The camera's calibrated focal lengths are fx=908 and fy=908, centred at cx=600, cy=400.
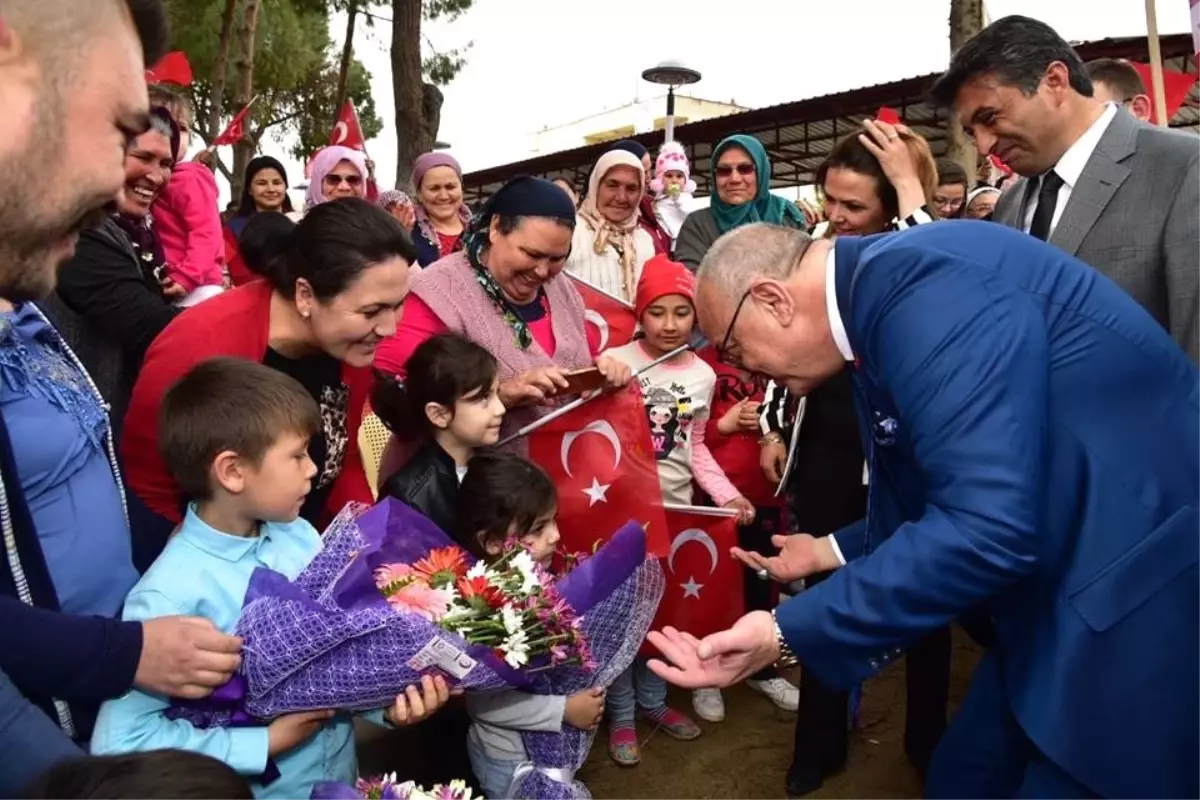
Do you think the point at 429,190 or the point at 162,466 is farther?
the point at 429,190

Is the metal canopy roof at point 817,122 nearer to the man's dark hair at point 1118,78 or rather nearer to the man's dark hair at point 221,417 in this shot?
the man's dark hair at point 1118,78

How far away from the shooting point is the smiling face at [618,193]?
438cm

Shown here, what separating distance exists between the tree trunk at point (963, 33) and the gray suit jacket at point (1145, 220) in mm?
5695

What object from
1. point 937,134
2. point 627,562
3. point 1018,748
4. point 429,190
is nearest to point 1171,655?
point 1018,748

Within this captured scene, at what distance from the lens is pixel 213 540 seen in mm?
1928

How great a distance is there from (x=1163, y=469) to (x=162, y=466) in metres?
2.24

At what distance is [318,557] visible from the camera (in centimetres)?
186

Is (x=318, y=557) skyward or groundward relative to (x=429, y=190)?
groundward

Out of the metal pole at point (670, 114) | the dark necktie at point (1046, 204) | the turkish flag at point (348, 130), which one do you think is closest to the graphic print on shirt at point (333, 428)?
the dark necktie at point (1046, 204)

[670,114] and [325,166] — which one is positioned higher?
[670,114]

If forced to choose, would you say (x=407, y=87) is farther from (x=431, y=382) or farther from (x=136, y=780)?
(x=136, y=780)

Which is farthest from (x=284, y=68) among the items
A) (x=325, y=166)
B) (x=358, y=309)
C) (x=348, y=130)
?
(x=358, y=309)

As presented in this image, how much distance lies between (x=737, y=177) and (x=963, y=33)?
5.26 m

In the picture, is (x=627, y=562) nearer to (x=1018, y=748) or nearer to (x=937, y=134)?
(x=1018, y=748)
